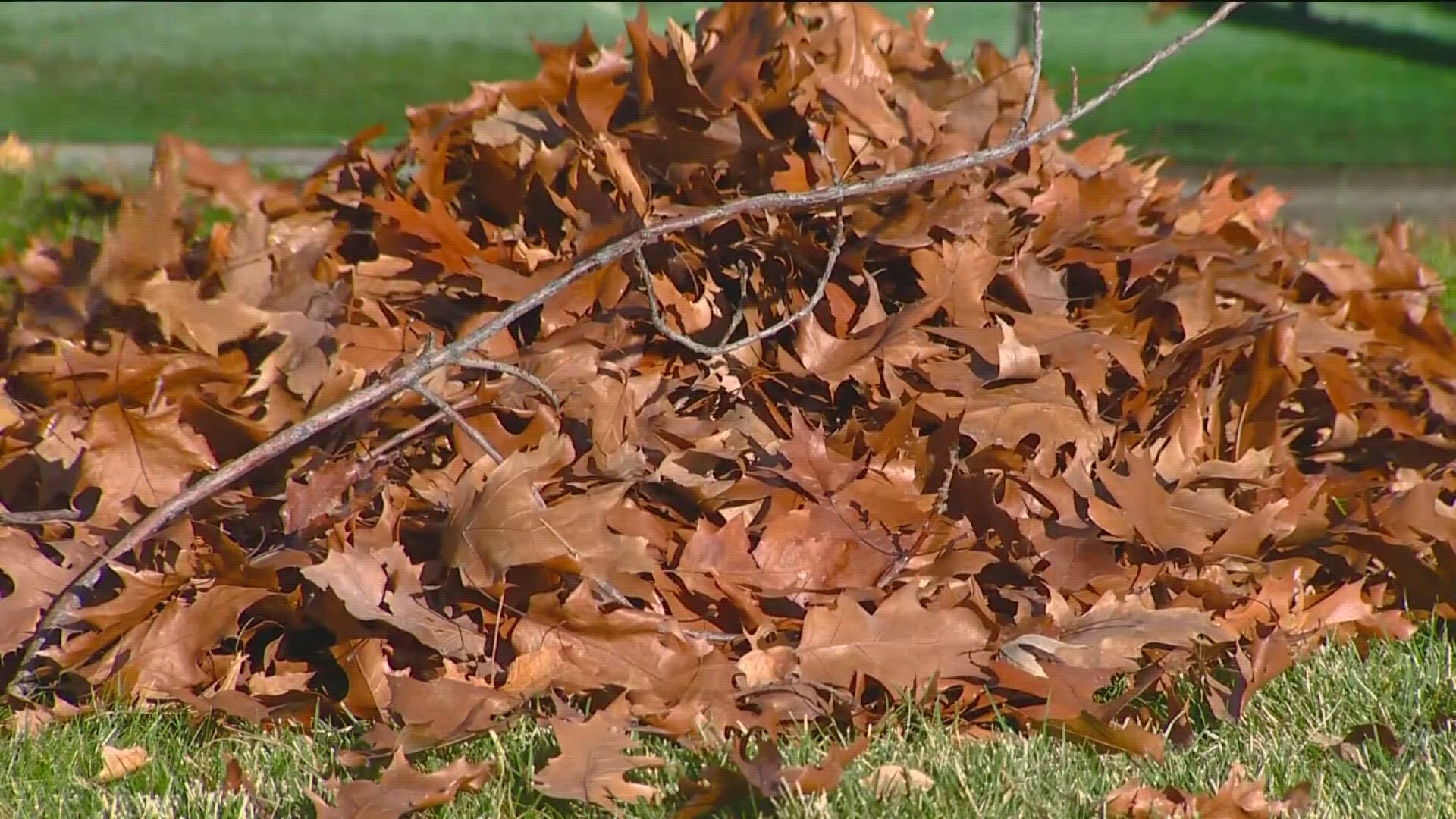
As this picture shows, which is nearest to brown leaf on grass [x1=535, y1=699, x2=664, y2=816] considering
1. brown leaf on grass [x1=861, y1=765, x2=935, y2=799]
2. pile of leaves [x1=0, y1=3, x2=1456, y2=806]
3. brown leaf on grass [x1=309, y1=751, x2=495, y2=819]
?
pile of leaves [x1=0, y1=3, x2=1456, y2=806]

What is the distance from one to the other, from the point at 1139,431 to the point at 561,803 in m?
1.43

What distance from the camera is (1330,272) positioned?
345cm

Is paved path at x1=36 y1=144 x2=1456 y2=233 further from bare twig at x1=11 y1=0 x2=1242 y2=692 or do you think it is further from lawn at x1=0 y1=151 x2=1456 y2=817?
lawn at x1=0 y1=151 x2=1456 y2=817

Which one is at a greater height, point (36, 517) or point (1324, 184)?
point (36, 517)

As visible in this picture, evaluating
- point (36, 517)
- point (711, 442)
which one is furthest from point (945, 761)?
point (36, 517)

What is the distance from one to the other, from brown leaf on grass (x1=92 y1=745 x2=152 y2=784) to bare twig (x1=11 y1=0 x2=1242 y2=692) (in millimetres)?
264

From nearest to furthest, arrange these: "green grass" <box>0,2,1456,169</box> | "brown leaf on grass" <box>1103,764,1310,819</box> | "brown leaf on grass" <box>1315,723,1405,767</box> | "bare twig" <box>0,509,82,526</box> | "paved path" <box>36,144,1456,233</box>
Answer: "brown leaf on grass" <box>1103,764,1310,819</box> → "brown leaf on grass" <box>1315,723,1405,767</box> → "bare twig" <box>0,509,82,526</box> → "paved path" <box>36,144,1456,233</box> → "green grass" <box>0,2,1456,169</box>

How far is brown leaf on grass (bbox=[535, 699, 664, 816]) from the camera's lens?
6.61 feet

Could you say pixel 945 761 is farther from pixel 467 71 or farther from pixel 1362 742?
pixel 467 71

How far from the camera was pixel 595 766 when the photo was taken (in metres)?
2.06

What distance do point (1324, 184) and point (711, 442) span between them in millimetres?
5940

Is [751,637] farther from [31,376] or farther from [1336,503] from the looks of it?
[31,376]

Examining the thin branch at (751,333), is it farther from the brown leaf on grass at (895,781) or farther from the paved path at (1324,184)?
the paved path at (1324,184)

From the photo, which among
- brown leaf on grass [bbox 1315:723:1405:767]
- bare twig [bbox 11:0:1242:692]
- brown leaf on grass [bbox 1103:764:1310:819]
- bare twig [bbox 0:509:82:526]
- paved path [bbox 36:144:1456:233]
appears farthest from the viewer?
paved path [bbox 36:144:1456:233]
